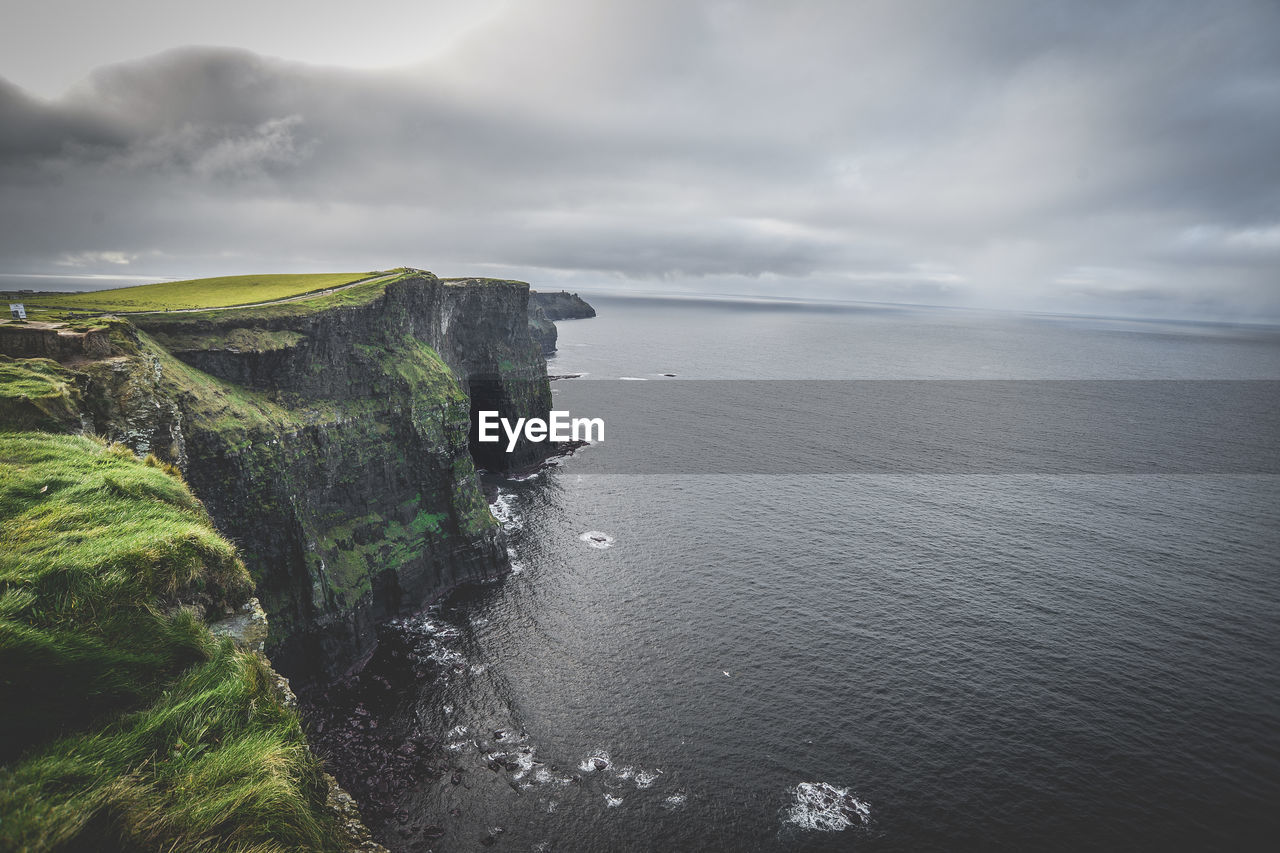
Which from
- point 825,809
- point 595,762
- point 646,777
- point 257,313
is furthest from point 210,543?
point 257,313

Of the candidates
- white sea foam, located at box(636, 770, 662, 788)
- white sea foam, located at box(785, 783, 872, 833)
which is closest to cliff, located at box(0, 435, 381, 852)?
white sea foam, located at box(636, 770, 662, 788)

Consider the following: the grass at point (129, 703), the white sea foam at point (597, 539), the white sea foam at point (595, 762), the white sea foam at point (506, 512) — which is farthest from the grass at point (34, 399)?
the white sea foam at point (597, 539)

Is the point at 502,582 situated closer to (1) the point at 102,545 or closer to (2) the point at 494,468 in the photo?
(2) the point at 494,468

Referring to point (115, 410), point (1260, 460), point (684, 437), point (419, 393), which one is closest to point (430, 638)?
point (419, 393)

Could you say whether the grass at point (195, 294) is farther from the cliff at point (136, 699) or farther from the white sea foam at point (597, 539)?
the cliff at point (136, 699)

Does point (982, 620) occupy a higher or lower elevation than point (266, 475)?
lower

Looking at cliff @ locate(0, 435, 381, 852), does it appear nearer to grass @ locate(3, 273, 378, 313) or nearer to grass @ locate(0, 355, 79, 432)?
grass @ locate(0, 355, 79, 432)

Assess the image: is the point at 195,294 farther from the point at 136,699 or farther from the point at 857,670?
the point at 857,670
